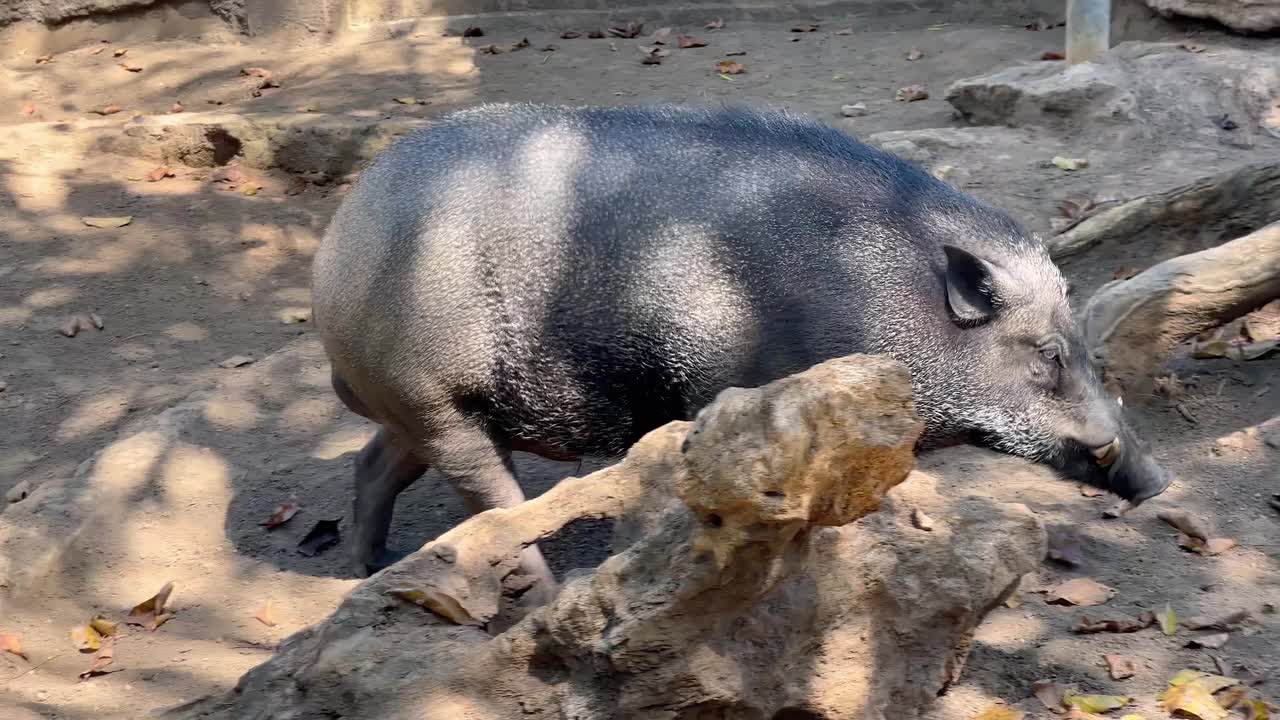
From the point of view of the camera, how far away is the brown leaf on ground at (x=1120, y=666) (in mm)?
3057

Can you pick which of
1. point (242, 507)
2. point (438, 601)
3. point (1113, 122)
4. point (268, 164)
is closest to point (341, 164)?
point (268, 164)

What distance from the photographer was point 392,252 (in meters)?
3.56

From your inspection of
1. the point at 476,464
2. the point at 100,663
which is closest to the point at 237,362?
the point at 100,663

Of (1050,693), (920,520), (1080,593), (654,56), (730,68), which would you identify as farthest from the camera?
(654,56)

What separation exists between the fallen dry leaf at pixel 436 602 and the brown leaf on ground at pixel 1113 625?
1.51m

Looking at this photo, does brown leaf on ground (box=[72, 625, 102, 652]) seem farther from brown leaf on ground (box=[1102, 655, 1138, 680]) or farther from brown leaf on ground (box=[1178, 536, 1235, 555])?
brown leaf on ground (box=[1178, 536, 1235, 555])

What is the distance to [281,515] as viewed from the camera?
459 centimetres

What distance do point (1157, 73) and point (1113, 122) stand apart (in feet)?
1.53

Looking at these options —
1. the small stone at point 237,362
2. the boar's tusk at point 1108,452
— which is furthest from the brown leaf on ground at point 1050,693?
the small stone at point 237,362

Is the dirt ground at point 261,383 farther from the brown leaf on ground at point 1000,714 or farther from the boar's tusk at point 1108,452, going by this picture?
the boar's tusk at point 1108,452

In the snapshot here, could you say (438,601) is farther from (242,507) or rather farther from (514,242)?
(242,507)

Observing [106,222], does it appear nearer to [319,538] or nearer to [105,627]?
[319,538]

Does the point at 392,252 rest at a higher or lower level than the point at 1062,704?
higher

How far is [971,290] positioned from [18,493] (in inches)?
137
